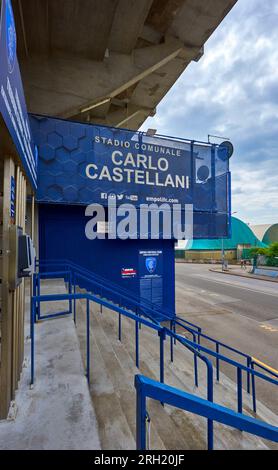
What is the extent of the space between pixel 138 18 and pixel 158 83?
4.78m

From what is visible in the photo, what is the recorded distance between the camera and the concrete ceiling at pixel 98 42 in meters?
8.72

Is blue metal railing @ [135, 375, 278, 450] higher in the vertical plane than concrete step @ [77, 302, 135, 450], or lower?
higher

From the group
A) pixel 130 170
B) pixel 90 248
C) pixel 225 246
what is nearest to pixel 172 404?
pixel 90 248

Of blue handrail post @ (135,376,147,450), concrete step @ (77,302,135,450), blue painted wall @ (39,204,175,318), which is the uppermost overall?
blue painted wall @ (39,204,175,318)

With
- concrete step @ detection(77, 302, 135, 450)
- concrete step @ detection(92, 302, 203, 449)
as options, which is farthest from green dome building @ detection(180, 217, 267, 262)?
concrete step @ detection(77, 302, 135, 450)

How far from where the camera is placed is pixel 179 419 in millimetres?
3641

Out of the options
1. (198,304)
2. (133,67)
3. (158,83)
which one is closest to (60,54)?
(133,67)

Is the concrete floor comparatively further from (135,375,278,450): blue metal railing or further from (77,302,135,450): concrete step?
(135,375,278,450): blue metal railing

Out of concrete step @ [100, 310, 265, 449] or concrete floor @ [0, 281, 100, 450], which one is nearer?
concrete floor @ [0, 281, 100, 450]

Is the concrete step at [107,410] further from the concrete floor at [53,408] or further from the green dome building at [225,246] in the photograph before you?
the green dome building at [225,246]

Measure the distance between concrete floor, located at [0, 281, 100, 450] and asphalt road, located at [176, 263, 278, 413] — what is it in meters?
4.88

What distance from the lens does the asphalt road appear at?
8.73 metres

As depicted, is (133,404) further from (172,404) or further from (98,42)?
(98,42)
